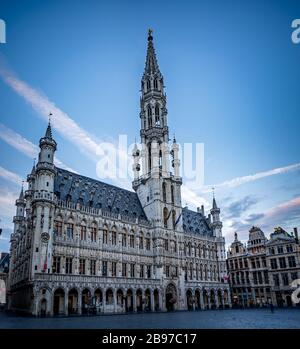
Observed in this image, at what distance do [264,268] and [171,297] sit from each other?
26.0 meters

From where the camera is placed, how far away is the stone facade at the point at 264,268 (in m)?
69.1

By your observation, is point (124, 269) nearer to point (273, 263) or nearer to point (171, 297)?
point (171, 297)

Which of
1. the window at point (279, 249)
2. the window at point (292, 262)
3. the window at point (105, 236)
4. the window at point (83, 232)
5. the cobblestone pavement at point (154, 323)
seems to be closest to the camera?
the cobblestone pavement at point (154, 323)

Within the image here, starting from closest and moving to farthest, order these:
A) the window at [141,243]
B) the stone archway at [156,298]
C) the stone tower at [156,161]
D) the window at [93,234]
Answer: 1. the window at [93,234]
2. the stone archway at [156,298]
3. the window at [141,243]
4. the stone tower at [156,161]

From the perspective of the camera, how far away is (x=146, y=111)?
75.0m

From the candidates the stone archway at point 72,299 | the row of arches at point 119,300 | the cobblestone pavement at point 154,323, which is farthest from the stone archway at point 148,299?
the cobblestone pavement at point 154,323

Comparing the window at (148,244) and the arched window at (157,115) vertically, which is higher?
the arched window at (157,115)

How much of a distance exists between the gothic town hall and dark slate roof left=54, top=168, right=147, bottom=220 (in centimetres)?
22

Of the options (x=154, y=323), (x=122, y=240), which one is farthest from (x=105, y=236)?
(x=154, y=323)

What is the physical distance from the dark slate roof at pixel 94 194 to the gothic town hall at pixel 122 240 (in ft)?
0.73

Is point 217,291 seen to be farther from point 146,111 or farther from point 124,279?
point 146,111

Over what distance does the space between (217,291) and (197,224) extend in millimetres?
16122

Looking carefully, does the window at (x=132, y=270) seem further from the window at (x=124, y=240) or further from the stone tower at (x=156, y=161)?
the stone tower at (x=156, y=161)
